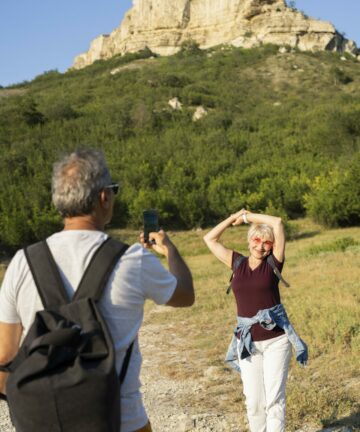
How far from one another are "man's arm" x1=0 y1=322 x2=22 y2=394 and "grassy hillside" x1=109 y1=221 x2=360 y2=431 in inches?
121

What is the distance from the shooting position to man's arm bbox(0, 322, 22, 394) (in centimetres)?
187

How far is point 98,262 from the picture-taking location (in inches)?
69.6

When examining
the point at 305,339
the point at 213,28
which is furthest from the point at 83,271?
the point at 213,28

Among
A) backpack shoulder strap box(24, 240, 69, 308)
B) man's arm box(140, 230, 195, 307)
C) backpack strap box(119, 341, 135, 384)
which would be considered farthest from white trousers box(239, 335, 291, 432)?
backpack shoulder strap box(24, 240, 69, 308)

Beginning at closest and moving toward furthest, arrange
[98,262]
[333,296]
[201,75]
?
1. [98,262]
2. [333,296]
3. [201,75]

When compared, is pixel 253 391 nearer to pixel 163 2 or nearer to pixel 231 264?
pixel 231 264

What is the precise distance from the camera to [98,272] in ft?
5.77

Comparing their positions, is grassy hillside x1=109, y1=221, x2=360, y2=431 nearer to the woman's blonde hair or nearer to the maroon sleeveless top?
the maroon sleeveless top

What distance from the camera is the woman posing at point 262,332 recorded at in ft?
11.6

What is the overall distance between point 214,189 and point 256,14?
51.8m

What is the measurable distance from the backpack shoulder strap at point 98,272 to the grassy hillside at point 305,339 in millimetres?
3155

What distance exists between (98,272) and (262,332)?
2.17 meters

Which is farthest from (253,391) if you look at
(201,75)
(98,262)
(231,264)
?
(201,75)

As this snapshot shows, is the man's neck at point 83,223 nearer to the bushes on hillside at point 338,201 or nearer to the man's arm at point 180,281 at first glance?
the man's arm at point 180,281
